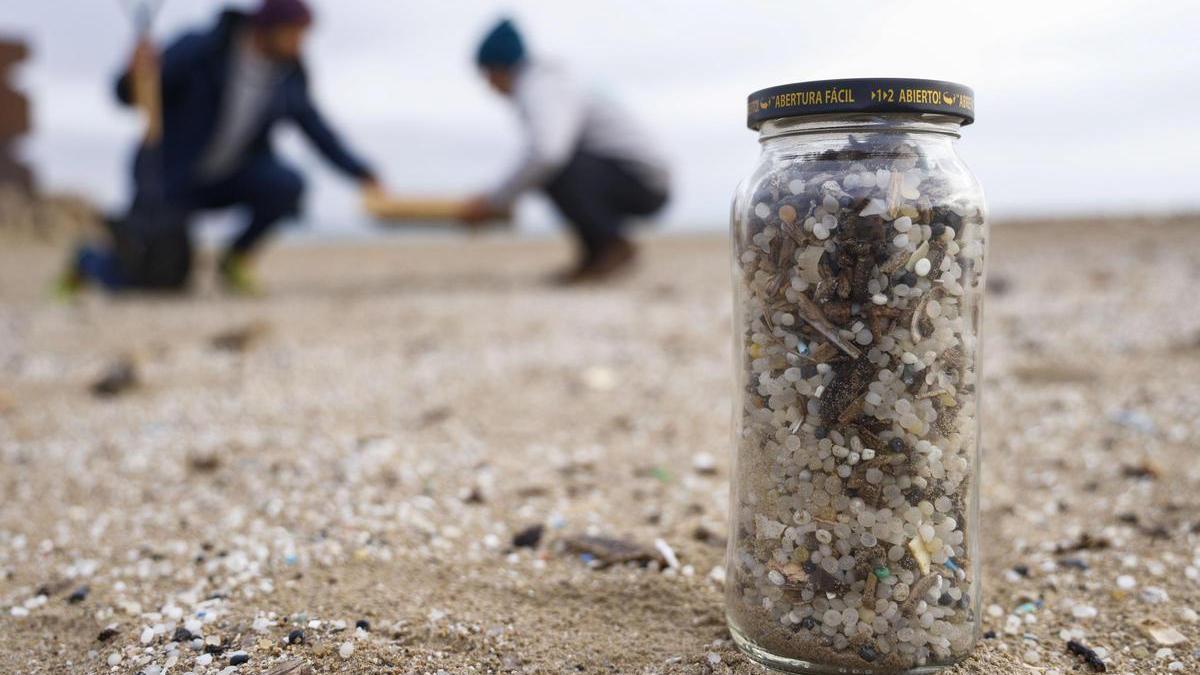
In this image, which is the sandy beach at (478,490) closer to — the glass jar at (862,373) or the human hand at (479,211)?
the glass jar at (862,373)

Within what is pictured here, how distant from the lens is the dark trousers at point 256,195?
6980mm

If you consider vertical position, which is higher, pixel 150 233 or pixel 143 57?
pixel 143 57

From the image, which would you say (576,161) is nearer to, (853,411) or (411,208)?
(411,208)

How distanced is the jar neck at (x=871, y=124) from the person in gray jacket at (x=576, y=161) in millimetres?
5402

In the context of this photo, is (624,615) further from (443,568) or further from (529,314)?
(529,314)

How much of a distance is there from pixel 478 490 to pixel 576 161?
506cm

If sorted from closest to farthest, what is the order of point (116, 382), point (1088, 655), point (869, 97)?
point (869, 97) → point (1088, 655) → point (116, 382)

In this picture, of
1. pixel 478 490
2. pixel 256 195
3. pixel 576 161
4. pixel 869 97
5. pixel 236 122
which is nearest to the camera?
pixel 869 97

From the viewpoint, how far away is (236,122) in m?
6.65

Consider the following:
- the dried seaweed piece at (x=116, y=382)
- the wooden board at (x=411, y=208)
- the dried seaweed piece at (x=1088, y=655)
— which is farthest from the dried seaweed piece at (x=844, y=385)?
the wooden board at (x=411, y=208)

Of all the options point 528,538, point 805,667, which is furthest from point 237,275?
point 805,667

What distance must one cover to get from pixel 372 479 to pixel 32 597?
89 cm

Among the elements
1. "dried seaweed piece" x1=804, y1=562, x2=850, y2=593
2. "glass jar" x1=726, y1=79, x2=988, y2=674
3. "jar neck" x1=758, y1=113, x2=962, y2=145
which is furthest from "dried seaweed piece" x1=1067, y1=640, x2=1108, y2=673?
"jar neck" x1=758, y1=113, x2=962, y2=145

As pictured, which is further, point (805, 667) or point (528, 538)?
point (528, 538)
